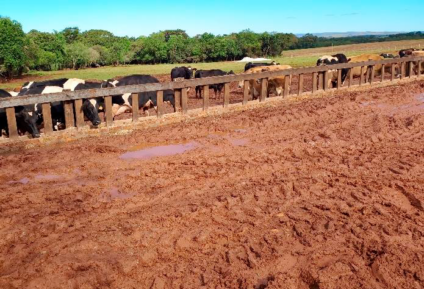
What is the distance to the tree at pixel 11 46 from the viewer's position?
40.6 meters

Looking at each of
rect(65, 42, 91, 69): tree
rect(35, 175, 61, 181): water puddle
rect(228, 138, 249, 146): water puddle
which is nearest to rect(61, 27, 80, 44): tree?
rect(65, 42, 91, 69): tree

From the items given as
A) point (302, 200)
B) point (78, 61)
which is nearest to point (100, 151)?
point (302, 200)

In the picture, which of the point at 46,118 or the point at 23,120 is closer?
the point at 46,118

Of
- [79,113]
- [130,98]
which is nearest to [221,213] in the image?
[79,113]

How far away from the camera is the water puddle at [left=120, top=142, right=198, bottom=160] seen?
7.57 meters

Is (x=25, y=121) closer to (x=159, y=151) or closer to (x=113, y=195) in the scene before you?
(x=159, y=151)

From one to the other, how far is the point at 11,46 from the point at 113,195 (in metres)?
41.7

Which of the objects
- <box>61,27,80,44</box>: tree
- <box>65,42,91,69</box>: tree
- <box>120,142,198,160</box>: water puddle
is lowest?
<box>120,142,198,160</box>: water puddle

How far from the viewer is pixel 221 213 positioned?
4965mm

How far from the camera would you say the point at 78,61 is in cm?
6525

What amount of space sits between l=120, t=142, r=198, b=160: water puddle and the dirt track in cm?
16

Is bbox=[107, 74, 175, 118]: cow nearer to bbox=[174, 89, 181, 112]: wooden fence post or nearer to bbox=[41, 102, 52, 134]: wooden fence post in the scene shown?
bbox=[174, 89, 181, 112]: wooden fence post

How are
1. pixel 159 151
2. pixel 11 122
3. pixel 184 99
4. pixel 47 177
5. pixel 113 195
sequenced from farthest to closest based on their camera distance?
pixel 184 99
pixel 11 122
pixel 159 151
pixel 47 177
pixel 113 195

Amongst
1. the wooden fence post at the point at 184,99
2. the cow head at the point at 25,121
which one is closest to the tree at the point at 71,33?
the wooden fence post at the point at 184,99
